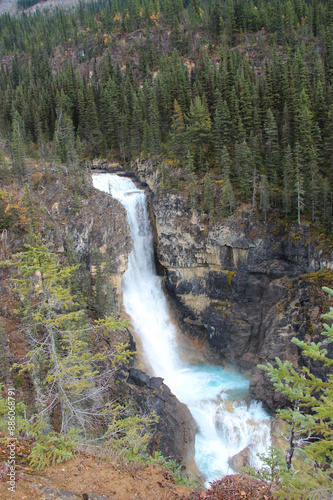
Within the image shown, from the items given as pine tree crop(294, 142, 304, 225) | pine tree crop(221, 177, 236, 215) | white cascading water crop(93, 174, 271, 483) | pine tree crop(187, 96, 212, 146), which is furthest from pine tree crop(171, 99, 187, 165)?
pine tree crop(294, 142, 304, 225)

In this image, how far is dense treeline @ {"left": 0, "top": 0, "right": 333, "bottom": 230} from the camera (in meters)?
37.7

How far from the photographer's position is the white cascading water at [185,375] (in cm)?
2636

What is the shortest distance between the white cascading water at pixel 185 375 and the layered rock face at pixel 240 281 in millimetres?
2054

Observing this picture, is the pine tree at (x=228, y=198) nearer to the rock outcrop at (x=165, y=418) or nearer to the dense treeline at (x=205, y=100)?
the dense treeline at (x=205, y=100)

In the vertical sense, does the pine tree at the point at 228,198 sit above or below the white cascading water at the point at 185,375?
above

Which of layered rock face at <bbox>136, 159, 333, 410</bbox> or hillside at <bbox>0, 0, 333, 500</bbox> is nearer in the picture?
hillside at <bbox>0, 0, 333, 500</bbox>

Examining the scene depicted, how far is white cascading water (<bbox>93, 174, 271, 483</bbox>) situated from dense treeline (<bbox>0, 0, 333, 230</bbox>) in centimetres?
773

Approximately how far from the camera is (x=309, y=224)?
113 ft

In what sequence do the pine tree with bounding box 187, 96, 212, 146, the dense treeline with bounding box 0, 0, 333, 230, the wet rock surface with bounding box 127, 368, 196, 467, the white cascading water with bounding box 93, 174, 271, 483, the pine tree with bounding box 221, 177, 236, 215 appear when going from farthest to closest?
the pine tree with bounding box 187, 96, 212, 146, the dense treeline with bounding box 0, 0, 333, 230, the pine tree with bounding box 221, 177, 236, 215, the white cascading water with bounding box 93, 174, 271, 483, the wet rock surface with bounding box 127, 368, 196, 467

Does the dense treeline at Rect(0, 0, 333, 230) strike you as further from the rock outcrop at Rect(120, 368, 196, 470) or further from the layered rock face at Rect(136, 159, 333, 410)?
the rock outcrop at Rect(120, 368, 196, 470)

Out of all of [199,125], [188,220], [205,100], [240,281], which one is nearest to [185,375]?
[240,281]

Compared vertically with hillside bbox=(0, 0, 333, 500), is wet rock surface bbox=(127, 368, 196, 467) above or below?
below

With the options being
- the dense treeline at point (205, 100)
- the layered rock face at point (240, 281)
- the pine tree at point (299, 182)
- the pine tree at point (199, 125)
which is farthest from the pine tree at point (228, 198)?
the pine tree at point (199, 125)

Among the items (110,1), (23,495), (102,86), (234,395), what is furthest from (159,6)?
(23,495)
